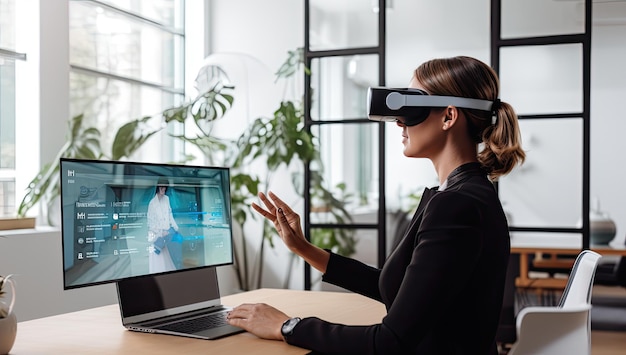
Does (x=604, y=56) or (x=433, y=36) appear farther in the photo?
(x=604, y=56)

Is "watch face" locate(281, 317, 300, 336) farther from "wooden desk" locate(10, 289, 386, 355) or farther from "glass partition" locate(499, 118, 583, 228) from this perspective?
"glass partition" locate(499, 118, 583, 228)

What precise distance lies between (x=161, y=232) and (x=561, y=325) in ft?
3.39

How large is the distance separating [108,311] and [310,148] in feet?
7.99

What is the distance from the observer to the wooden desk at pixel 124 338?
5.60ft

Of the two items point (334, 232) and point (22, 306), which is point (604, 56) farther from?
point (22, 306)

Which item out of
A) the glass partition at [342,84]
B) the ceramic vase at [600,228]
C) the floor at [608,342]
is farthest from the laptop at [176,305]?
the ceramic vase at [600,228]

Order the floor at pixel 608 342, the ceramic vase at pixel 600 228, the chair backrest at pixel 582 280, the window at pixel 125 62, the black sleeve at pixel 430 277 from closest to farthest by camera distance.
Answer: the black sleeve at pixel 430 277
the chair backrest at pixel 582 280
the window at pixel 125 62
the floor at pixel 608 342
the ceramic vase at pixel 600 228

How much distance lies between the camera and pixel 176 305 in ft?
6.87

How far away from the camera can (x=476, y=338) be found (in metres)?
1.68

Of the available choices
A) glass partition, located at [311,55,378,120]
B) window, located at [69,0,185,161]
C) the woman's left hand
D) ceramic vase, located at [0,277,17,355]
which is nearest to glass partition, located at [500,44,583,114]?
glass partition, located at [311,55,378,120]

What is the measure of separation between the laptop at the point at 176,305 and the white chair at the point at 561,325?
2.34ft

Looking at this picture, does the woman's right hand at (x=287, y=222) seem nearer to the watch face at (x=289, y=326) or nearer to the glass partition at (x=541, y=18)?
the watch face at (x=289, y=326)

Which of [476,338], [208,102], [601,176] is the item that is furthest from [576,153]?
[476,338]

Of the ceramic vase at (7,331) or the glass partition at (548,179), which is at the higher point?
the glass partition at (548,179)
